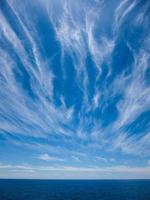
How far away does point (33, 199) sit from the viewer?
6550cm

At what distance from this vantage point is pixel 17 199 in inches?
2527

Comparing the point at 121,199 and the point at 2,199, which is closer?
the point at 2,199

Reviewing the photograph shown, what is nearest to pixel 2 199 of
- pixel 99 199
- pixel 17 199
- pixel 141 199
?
pixel 17 199

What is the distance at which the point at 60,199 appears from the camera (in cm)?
6775

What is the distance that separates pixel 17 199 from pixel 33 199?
21.2ft

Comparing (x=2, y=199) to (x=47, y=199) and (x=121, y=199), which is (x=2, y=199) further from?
(x=121, y=199)

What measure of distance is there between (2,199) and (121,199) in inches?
2000

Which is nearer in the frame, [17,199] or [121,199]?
[17,199]

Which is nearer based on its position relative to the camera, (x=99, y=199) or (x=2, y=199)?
(x=2, y=199)

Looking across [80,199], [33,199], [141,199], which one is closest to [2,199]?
[33,199]

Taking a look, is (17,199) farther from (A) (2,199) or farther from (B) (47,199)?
(B) (47,199)

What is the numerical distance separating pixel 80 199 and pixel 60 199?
876cm

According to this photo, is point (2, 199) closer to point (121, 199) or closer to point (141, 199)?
point (121, 199)

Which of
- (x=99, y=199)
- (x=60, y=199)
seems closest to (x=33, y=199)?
(x=60, y=199)
